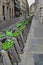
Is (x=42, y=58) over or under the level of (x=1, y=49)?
under

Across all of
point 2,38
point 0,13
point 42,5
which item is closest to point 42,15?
point 42,5

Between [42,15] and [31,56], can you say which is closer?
[31,56]

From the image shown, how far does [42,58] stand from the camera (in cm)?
770

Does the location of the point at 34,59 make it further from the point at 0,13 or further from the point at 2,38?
the point at 0,13

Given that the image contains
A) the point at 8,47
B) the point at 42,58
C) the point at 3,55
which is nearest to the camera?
the point at 3,55

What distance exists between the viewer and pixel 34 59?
757cm

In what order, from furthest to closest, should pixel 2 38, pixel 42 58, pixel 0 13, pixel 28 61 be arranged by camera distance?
pixel 0 13 < pixel 42 58 < pixel 28 61 < pixel 2 38

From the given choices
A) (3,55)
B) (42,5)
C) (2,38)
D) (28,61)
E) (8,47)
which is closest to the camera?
(3,55)

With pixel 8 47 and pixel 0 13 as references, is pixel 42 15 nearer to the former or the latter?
pixel 0 13

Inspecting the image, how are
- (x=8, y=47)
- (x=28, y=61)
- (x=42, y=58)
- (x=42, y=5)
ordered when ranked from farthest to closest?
(x=42, y=5) < (x=42, y=58) < (x=28, y=61) < (x=8, y=47)

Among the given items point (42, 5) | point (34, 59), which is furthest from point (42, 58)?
point (42, 5)

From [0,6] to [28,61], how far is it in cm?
4102

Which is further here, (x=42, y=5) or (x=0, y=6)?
(x=0, y=6)

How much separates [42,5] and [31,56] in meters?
27.4
